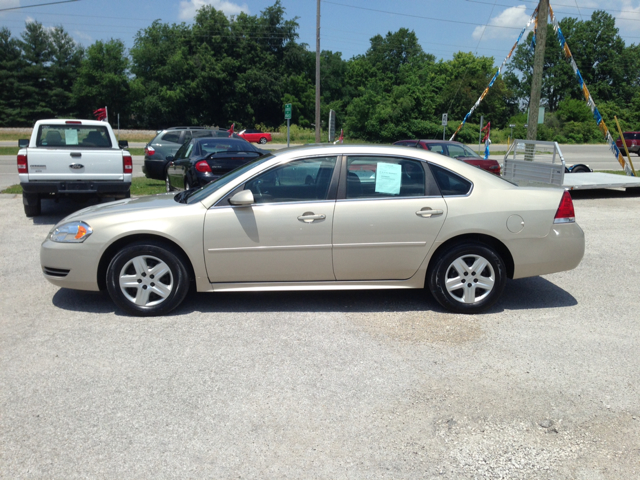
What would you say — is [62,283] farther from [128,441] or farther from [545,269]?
[545,269]

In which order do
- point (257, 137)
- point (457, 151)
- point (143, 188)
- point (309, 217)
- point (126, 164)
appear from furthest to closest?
point (257, 137) → point (457, 151) → point (143, 188) → point (126, 164) → point (309, 217)

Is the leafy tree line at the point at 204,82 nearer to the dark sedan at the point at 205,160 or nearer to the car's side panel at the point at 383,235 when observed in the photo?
the dark sedan at the point at 205,160

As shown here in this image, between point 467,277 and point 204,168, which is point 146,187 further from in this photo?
point 467,277

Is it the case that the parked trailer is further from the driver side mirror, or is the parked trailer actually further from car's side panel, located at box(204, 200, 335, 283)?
the driver side mirror

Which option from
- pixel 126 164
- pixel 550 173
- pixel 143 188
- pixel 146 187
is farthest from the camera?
pixel 146 187

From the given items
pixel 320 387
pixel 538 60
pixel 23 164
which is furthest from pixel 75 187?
pixel 538 60

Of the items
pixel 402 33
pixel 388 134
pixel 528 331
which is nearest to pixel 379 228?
pixel 528 331

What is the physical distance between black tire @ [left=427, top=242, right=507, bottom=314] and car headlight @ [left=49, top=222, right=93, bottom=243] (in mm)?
3180

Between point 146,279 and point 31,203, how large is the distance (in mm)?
6550

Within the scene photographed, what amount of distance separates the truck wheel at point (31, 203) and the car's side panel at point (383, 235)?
7.35 m

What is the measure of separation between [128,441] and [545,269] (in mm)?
4048

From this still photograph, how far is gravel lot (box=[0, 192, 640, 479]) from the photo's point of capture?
3.10 m

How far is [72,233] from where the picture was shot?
5234mm

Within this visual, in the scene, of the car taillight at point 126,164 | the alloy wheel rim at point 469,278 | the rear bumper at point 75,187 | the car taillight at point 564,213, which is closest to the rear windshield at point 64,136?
the car taillight at point 126,164
